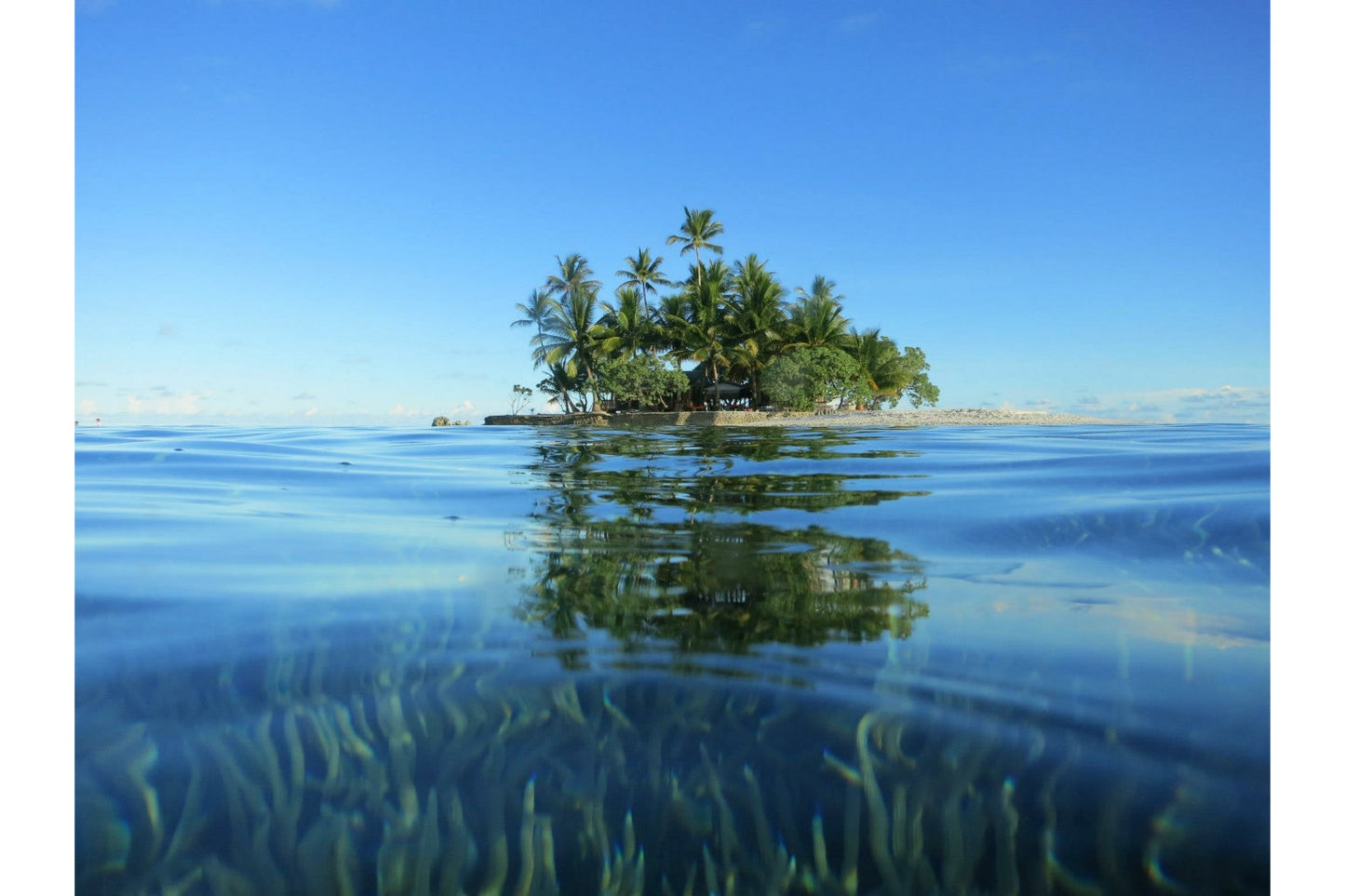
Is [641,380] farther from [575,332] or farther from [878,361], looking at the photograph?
[878,361]

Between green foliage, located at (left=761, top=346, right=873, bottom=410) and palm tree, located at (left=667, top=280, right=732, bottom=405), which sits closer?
green foliage, located at (left=761, top=346, right=873, bottom=410)

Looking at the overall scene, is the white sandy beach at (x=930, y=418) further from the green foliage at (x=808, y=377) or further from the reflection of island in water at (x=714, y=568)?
the reflection of island in water at (x=714, y=568)

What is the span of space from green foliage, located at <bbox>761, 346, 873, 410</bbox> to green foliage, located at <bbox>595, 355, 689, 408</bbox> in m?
4.83

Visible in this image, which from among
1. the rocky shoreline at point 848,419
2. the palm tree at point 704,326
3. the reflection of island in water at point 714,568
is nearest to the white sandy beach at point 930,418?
the rocky shoreline at point 848,419

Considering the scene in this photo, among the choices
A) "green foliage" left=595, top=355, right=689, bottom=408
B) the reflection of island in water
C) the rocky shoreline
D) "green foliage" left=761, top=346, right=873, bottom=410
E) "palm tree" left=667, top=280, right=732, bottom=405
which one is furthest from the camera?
"green foliage" left=595, top=355, right=689, bottom=408

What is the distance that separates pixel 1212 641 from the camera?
1831mm

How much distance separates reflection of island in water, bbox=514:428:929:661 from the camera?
6.46 feet

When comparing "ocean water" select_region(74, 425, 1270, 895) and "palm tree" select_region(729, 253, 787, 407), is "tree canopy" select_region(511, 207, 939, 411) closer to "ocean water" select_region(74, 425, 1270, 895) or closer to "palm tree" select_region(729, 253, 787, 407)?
"palm tree" select_region(729, 253, 787, 407)

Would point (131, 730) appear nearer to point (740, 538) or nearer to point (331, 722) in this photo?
point (331, 722)

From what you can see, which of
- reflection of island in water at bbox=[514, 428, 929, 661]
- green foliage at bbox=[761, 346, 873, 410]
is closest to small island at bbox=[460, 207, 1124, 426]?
green foliage at bbox=[761, 346, 873, 410]

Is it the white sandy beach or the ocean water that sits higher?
the white sandy beach

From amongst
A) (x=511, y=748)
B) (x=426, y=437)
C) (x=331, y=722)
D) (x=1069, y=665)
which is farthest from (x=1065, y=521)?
(x=426, y=437)

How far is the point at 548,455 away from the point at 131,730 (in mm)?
6532

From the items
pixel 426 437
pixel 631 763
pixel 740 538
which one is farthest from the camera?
pixel 426 437
